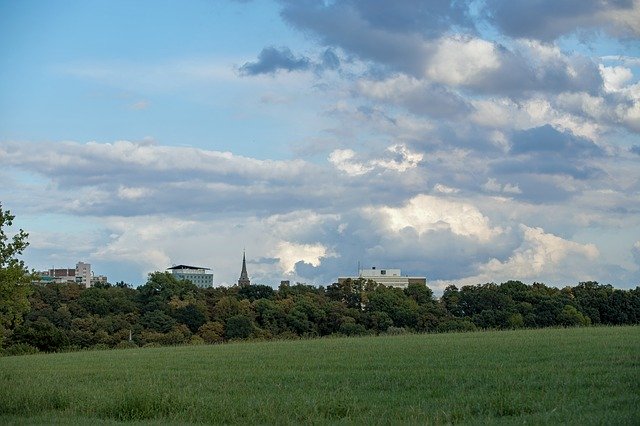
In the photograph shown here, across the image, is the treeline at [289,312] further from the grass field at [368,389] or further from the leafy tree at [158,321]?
the grass field at [368,389]

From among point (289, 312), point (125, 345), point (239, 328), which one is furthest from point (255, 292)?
point (125, 345)

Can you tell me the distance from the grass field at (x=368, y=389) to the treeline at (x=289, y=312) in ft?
149

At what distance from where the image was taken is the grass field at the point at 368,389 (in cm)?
2119

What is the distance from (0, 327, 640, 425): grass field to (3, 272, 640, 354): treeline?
45462 millimetres

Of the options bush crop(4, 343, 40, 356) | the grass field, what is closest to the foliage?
bush crop(4, 343, 40, 356)

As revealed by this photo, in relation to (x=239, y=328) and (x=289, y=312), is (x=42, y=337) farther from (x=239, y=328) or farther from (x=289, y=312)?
(x=289, y=312)

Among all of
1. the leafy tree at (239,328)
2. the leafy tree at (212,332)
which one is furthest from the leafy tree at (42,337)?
the leafy tree at (239,328)

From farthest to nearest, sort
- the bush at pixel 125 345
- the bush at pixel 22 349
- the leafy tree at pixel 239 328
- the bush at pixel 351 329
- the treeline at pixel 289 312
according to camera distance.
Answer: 1. the bush at pixel 351 329
2. the leafy tree at pixel 239 328
3. the treeline at pixel 289 312
4. the bush at pixel 125 345
5. the bush at pixel 22 349

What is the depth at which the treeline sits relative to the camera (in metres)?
92.0

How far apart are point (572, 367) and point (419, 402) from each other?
31.5 feet

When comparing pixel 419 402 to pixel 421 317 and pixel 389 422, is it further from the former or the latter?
pixel 421 317

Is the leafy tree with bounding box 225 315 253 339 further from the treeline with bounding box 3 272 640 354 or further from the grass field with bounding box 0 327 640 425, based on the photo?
the grass field with bounding box 0 327 640 425

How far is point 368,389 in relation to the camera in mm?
28672

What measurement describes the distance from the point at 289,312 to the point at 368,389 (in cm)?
7252
